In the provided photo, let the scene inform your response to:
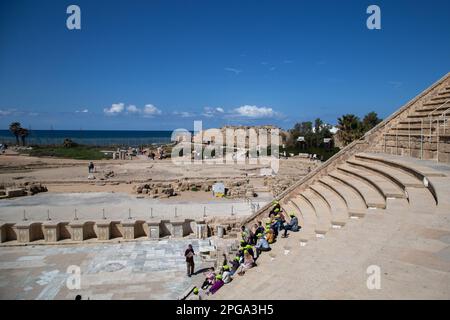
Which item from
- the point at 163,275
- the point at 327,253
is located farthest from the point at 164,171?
the point at 327,253

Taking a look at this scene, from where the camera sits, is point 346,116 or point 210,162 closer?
point 346,116

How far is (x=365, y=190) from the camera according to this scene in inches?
457

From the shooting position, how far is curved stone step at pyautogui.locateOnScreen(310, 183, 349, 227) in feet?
32.1

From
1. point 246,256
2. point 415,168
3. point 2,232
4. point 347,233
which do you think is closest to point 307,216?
point 415,168

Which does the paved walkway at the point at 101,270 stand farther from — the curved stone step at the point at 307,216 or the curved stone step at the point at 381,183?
the curved stone step at the point at 381,183

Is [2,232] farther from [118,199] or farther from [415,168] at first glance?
[415,168]

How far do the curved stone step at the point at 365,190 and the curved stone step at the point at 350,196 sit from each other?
15cm

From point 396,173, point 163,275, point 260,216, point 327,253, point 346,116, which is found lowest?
point 163,275

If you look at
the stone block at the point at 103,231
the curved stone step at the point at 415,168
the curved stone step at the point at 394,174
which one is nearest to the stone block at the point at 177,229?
the stone block at the point at 103,231

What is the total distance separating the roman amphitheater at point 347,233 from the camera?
5629 millimetres

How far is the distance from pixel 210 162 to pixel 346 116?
18.4 metres

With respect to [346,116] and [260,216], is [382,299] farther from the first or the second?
[346,116]

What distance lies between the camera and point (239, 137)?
79500mm
